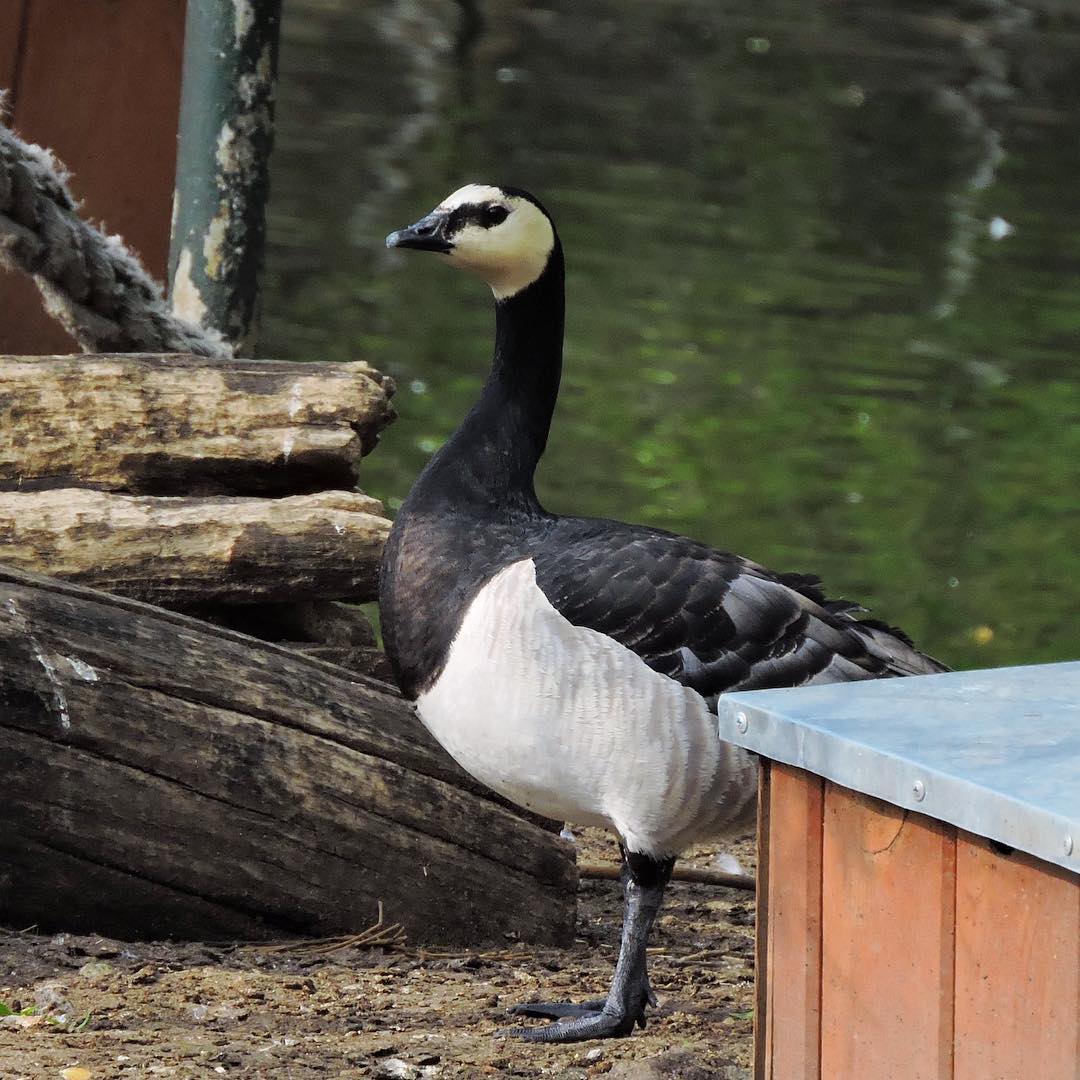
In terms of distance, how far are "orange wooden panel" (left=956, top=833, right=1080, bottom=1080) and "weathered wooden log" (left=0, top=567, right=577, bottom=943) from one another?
1961 mm

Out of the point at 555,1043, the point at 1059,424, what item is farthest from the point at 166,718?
the point at 1059,424

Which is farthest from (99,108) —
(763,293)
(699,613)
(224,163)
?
(763,293)

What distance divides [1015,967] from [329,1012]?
1.76 m

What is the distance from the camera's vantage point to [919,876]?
2.27 metres

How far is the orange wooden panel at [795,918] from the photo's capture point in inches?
96.1

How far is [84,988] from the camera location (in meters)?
3.51

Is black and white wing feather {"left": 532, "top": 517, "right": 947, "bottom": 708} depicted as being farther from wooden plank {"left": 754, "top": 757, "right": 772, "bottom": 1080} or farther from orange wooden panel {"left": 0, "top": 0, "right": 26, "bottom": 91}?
orange wooden panel {"left": 0, "top": 0, "right": 26, "bottom": 91}

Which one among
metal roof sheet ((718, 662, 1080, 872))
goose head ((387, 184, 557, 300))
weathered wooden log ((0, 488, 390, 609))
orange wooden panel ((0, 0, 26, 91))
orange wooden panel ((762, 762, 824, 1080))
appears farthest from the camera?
orange wooden panel ((0, 0, 26, 91))

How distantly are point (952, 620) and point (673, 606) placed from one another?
426 centimetres

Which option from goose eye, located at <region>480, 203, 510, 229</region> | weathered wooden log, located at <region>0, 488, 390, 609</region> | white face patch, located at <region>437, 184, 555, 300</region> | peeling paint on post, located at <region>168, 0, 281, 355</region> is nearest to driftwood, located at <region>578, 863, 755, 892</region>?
weathered wooden log, located at <region>0, 488, 390, 609</region>

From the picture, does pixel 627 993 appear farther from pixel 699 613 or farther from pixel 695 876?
pixel 695 876

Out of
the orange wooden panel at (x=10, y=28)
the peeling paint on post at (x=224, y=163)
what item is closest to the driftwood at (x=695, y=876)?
the peeling paint on post at (x=224, y=163)

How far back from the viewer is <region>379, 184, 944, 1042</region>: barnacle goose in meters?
3.48

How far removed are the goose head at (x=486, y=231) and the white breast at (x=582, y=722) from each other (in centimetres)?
77
